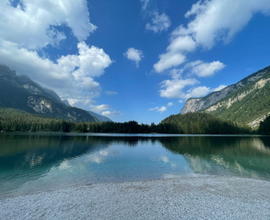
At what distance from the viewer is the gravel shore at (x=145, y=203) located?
980 centimetres

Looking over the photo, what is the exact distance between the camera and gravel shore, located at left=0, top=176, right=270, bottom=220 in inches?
386

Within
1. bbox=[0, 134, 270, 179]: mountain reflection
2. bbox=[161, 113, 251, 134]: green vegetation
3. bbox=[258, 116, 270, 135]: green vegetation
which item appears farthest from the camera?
bbox=[161, 113, 251, 134]: green vegetation

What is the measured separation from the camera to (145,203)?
38.2 feet

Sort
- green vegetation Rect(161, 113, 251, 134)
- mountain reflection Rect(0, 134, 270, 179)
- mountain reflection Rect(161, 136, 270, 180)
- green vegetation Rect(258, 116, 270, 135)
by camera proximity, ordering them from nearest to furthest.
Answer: mountain reflection Rect(161, 136, 270, 180), mountain reflection Rect(0, 134, 270, 179), green vegetation Rect(258, 116, 270, 135), green vegetation Rect(161, 113, 251, 134)

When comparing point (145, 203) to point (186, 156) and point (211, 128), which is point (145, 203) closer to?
point (186, 156)

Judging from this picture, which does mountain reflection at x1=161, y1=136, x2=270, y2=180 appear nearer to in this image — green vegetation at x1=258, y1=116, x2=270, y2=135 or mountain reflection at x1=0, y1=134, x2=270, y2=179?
mountain reflection at x1=0, y1=134, x2=270, y2=179

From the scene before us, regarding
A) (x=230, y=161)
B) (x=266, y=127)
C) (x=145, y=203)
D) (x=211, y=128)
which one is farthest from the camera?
(x=211, y=128)

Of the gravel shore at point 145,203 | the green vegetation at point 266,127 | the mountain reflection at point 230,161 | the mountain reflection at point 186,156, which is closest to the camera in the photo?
the gravel shore at point 145,203

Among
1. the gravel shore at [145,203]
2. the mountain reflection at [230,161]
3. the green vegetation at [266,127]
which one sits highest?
the green vegetation at [266,127]

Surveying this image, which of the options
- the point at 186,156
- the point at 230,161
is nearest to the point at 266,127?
the point at 230,161

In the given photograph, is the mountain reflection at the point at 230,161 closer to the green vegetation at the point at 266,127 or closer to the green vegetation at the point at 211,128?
the green vegetation at the point at 266,127

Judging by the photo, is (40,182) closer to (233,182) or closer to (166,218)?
(166,218)

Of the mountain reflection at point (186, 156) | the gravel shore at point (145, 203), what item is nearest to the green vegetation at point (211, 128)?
the mountain reflection at point (186, 156)

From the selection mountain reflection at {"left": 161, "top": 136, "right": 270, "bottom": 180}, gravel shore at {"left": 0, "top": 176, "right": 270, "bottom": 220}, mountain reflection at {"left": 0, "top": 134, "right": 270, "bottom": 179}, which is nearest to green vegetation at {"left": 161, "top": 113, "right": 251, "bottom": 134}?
mountain reflection at {"left": 0, "top": 134, "right": 270, "bottom": 179}
